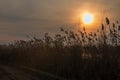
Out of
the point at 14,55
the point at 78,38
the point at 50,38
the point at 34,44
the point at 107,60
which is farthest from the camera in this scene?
the point at 14,55

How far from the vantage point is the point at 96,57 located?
14.2 meters

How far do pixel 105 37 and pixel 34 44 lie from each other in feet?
24.8

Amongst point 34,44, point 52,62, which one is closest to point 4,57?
point 34,44

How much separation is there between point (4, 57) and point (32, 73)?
7575 mm

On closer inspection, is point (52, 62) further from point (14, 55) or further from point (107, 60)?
point (14, 55)

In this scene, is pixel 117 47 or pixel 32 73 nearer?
pixel 117 47

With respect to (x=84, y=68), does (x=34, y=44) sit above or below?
above

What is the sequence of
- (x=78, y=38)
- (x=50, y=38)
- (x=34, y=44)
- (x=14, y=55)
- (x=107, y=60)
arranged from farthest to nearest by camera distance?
(x=14, y=55)
(x=34, y=44)
(x=50, y=38)
(x=78, y=38)
(x=107, y=60)

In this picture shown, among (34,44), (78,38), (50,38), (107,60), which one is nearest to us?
(107,60)

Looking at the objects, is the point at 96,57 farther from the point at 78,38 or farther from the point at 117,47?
the point at 78,38

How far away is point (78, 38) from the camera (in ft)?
52.6

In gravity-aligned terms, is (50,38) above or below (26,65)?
above

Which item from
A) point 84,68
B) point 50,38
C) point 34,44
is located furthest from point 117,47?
point 34,44

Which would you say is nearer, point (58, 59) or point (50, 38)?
point (58, 59)
